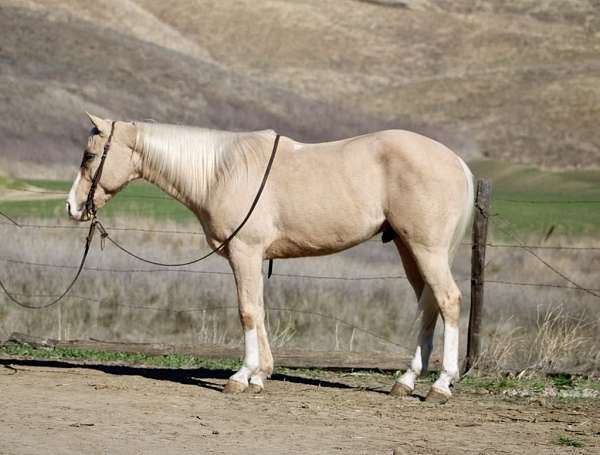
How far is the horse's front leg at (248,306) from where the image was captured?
8930mm

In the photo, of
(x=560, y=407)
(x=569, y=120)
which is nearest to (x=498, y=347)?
(x=560, y=407)

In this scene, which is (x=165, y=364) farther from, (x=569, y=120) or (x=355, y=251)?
(x=569, y=120)

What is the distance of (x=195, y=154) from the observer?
30.1ft

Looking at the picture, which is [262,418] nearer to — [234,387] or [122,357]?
[234,387]

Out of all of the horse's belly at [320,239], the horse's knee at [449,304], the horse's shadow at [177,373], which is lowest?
the horse's shadow at [177,373]

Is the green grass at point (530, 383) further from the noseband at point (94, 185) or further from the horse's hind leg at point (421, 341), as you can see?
the noseband at point (94, 185)

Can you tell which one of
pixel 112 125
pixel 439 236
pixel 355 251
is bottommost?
pixel 355 251

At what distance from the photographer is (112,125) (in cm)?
923

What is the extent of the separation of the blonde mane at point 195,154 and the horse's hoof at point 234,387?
1300 mm

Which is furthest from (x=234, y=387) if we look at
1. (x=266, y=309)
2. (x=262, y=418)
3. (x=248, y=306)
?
(x=266, y=309)

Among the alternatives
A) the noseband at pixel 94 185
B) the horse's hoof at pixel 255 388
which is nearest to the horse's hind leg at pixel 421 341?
the horse's hoof at pixel 255 388

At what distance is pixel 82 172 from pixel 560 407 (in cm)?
368

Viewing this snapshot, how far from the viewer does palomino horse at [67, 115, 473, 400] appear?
8.78 meters

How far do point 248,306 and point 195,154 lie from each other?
3.74 ft
